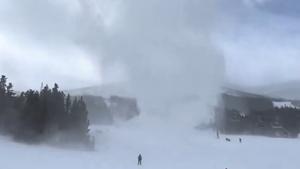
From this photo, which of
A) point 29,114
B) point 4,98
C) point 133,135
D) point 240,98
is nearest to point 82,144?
point 29,114

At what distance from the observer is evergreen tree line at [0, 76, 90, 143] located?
207 ft

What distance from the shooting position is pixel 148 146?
235 ft

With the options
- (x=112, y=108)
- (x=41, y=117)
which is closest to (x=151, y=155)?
(x=41, y=117)

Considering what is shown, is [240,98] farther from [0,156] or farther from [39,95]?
[0,156]

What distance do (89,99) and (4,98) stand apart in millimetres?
66376

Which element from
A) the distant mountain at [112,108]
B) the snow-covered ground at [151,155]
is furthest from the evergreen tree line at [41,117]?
the distant mountain at [112,108]

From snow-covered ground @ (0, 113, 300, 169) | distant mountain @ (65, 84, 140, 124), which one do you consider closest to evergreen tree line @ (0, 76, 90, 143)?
snow-covered ground @ (0, 113, 300, 169)

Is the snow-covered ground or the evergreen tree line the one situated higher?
the evergreen tree line

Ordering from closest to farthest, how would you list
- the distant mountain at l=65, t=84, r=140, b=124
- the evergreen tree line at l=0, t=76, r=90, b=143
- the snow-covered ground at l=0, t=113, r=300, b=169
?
the snow-covered ground at l=0, t=113, r=300, b=169
the evergreen tree line at l=0, t=76, r=90, b=143
the distant mountain at l=65, t=84, r=140, b=124

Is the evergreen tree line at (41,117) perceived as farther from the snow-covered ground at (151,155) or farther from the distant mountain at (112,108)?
the distant mountain at (112,108)

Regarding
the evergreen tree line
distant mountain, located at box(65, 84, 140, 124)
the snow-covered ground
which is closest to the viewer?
the snow-covered ground

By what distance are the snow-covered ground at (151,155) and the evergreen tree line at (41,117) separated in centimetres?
314

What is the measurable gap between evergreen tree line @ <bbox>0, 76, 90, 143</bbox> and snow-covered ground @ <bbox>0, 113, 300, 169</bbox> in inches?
124

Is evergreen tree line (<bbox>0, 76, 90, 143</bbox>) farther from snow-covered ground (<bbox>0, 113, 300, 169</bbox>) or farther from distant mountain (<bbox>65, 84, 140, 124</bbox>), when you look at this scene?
distant mountain (<bbox>65, 84, 140, 124</bbox>)
